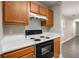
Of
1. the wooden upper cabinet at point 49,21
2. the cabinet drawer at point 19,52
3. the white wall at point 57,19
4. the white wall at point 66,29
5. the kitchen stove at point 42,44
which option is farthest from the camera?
the white wall at point 66,29

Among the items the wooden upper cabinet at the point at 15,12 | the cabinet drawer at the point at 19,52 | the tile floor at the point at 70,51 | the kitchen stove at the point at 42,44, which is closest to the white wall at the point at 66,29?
the tile floor at the point at 70,51

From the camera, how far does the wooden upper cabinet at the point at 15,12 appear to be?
2402 mm

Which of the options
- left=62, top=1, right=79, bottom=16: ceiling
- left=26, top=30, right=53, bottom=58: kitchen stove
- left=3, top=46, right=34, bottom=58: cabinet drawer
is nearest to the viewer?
left=3, top=46, right=34, bottom=58: cabinet drawer

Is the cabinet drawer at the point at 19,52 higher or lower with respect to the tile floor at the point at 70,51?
higher

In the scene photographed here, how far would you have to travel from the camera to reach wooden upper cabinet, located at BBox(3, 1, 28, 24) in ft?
7.88

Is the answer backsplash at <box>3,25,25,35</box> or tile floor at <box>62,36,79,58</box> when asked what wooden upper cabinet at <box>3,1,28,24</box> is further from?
tile floor at <box>62,36,79,58</box>

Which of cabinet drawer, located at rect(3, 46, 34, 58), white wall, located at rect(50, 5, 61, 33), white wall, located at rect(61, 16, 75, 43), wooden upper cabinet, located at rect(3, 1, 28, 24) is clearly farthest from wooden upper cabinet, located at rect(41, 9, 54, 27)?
white wall, located at rect(61, 16, 75, 43)

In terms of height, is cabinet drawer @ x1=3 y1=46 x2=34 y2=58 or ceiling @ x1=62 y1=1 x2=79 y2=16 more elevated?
ceiling @ x1=62 y1=1 x2=79 y2=16

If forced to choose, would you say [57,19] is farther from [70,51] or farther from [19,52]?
[19,52]

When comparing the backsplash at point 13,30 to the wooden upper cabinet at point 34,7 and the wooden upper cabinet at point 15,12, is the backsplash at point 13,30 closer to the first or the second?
the wooden upper cabinet at point 15,12

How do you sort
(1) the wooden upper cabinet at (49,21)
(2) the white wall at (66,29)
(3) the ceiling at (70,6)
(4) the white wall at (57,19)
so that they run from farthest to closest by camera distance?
(2) the white wall at (66,29) → (4) the white wall at (57,19) → (3) the ceiling at (70,6) → (1) the wooden upper cabinet at (49,21)

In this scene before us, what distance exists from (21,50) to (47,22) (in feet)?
9.98

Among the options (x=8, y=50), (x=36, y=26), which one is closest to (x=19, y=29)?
(x=36, y=26)

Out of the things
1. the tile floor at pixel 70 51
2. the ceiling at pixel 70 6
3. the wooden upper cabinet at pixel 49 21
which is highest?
the ceiling at pixel 70 6
